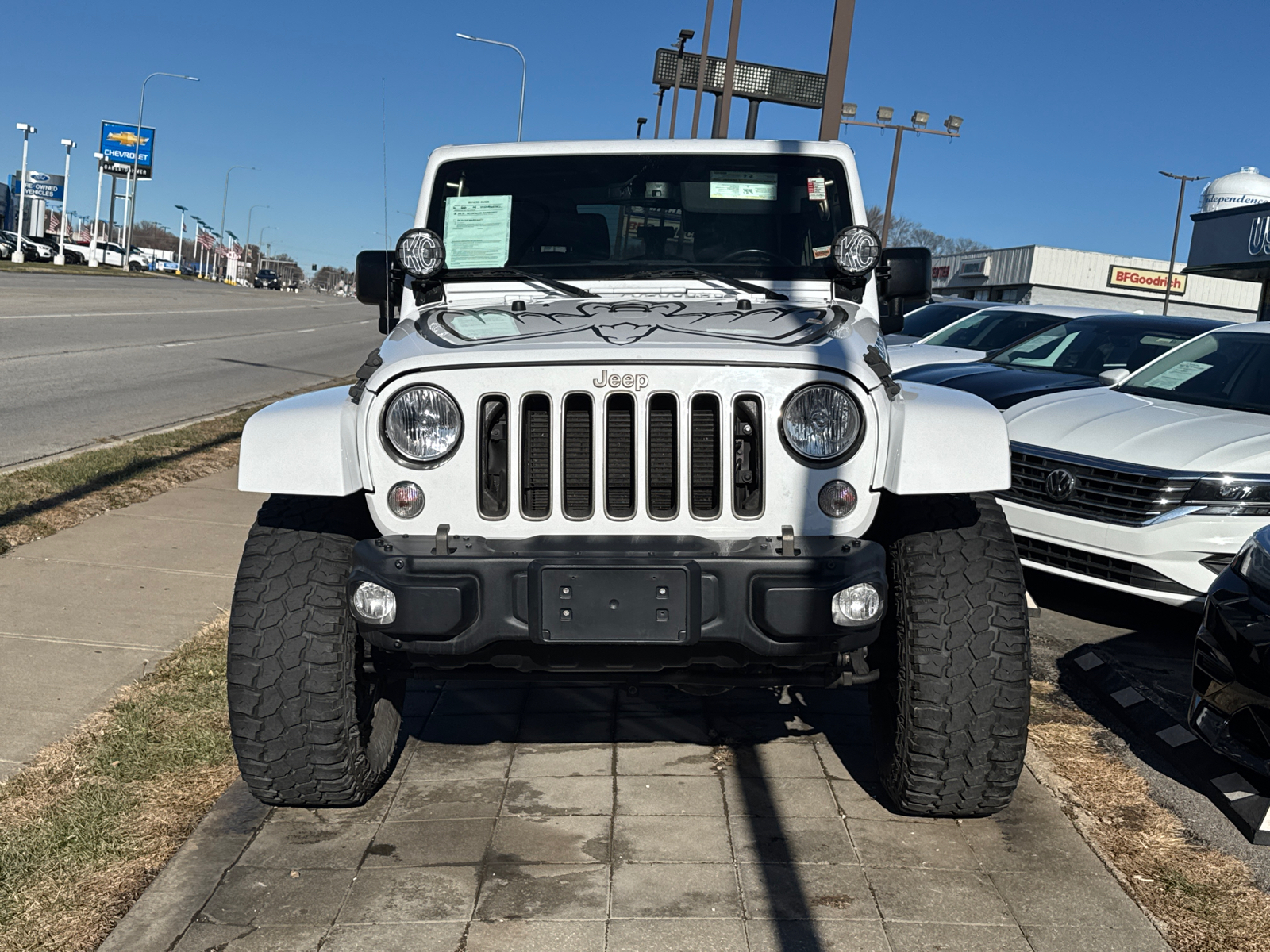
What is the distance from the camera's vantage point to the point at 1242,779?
13.2ft

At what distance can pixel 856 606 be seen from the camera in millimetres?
3080

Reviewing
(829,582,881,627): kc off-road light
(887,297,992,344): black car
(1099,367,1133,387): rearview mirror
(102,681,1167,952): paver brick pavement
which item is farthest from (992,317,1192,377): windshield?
(829,582,881,627): kc off-road light

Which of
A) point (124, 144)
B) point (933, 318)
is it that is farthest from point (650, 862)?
point (124, 144)

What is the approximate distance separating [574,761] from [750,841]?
81 centimetres

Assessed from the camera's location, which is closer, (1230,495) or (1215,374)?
(1230,495)

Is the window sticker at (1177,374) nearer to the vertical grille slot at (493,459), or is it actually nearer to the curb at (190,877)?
the vertical grille slot at (493,459)

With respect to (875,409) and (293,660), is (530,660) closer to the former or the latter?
(293,660)

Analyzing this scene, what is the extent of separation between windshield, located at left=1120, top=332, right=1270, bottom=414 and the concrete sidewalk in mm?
5299

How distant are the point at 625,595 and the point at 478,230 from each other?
213 cm

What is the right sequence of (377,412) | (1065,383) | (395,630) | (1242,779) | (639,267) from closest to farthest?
(395,630) < (377,412) < (1242,779) < (639,267) < (1065,383)

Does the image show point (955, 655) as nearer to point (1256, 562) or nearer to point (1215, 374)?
point (1256, 562)

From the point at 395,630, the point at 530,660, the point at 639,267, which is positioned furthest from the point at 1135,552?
the point at 395,630

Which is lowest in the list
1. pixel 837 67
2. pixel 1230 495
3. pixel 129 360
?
pixel 129 360

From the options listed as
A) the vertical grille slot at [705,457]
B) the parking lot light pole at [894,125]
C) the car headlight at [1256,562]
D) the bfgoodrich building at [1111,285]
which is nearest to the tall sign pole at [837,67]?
the car headlight at [1256,562]
